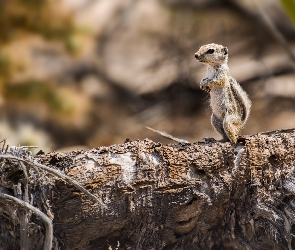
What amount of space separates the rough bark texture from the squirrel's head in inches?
15.6

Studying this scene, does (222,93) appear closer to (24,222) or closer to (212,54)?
(212,54)

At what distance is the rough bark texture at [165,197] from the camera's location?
2969 millimetres

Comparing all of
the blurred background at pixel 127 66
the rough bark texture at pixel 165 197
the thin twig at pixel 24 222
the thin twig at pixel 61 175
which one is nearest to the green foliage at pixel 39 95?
the blurred background at pixel 127 66

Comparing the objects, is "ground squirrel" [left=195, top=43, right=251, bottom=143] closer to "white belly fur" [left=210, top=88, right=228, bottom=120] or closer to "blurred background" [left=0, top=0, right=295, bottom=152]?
"white belly fur" [left=210, top=88, right=228, bottom=120]

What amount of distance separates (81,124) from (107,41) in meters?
1.27

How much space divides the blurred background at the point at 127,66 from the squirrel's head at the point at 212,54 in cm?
370

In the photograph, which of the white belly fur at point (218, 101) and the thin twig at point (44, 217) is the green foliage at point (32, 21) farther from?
the thin twig at point (44, 217)

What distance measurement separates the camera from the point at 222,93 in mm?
3420

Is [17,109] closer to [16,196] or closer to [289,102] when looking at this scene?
[289,102]

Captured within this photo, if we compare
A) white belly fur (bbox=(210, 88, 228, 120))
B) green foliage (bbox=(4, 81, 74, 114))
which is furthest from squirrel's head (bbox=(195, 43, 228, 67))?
green foliage (bbox=(4, 81, 74, 114))

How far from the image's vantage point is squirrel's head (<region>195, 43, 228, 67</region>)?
11.0 feet

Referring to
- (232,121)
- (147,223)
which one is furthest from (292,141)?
(147,223)

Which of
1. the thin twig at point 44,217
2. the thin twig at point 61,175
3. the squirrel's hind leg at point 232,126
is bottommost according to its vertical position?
the thin twig at point 44,217

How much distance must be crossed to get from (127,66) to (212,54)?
5.27 metres
